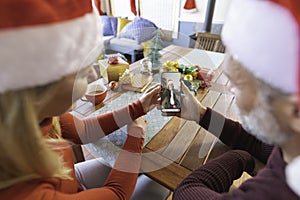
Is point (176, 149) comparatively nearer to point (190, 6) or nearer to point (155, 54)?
point (155, 54)

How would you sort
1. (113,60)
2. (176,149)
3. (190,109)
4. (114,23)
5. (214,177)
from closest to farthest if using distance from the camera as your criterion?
(214,177) < (176,149) < (190,109) < (113,60) < (114,23)

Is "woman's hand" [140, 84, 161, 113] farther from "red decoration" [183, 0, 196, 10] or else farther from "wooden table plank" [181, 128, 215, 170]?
"red decoration" [183, 0, 196, 10]

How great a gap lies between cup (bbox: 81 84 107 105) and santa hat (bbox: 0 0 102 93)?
472 mm

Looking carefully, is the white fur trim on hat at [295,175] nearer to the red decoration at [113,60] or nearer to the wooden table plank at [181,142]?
the wooden table plank at [181,142]

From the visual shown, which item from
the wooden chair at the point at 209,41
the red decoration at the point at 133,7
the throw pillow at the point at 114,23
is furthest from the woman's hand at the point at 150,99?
the red decoration at the point at 133,7

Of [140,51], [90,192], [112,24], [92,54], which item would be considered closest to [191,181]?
[90,192]

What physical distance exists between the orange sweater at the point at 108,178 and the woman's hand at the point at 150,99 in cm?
2

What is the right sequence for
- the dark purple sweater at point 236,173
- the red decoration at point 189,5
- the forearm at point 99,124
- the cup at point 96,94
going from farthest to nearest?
the red decoration at point 189,5 < the cup at point 96,94 < the forearm at point 99,124 < the dark purple sweater at point 236,173

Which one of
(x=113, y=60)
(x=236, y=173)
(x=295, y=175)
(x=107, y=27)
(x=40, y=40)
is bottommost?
(x=107, y=27)

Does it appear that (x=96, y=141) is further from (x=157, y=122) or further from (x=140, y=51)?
(x=140, y=51)

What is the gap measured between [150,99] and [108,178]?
1.06 feet

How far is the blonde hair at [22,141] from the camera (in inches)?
12.3

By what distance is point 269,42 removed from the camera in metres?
0.25

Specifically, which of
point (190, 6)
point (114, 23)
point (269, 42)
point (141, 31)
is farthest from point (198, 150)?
point (114, 23)
